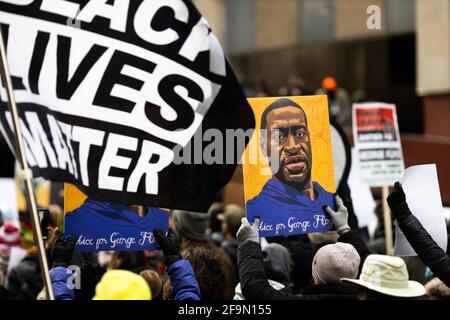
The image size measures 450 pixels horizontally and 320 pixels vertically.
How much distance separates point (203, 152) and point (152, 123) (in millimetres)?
345

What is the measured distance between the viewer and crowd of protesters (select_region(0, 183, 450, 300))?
3.88 m

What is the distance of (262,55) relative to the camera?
73.3 feet

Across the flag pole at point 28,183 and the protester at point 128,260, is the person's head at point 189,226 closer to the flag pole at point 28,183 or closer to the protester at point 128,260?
the protester at point 128,260

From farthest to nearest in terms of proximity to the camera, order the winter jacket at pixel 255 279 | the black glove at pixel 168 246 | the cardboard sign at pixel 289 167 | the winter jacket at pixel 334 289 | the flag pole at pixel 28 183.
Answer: the cardboard sign at pixel 289 167
the black glove at pixel 168 246
the winter jacket at pixel 334 289
the winter jacket at pixel 255 279
the flag pole at pixel 28 183

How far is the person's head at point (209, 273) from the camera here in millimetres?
5156

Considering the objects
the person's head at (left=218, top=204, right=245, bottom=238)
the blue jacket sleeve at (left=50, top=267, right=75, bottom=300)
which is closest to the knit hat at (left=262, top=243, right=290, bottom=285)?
the person's head at (left=218, top=204, right=245, bottom=238)

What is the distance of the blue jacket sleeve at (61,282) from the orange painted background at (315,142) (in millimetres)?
1214

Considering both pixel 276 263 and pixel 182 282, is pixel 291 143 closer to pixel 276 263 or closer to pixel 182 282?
pixel 276 263

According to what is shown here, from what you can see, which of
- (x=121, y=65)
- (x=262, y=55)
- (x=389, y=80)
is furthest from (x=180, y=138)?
(x=262, y=55)

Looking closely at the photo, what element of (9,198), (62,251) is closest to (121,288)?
(62,251)

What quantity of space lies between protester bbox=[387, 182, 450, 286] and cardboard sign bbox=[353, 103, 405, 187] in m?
2.57

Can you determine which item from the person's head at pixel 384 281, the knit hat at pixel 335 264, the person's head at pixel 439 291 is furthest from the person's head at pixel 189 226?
the person's head at pixel 384 281

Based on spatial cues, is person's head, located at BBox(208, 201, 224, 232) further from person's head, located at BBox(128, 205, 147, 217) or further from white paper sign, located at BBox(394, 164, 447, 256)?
white paper sign, located at BBox(394, 164, 447, 256)

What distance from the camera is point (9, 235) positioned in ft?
22.8
